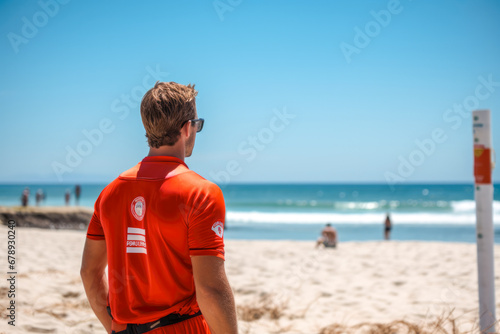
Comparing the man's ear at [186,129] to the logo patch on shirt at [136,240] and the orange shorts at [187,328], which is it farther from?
the orange shorts at [187,328]

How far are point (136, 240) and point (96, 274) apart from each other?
0.40 metres

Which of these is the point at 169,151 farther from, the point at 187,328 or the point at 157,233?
the point at 187,328

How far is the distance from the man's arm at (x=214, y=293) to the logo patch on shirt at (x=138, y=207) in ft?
0.78

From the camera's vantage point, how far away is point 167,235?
4.58ft

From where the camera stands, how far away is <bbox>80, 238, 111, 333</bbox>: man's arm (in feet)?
5.58

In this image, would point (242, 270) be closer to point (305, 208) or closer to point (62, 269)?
point (62, 269)

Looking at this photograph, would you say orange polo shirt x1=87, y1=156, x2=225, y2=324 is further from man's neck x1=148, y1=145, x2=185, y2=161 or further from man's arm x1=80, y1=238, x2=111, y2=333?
man's arm x1=80, y1=238, x2=111, y2=333

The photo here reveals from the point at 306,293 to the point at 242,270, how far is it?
1661 millimetres

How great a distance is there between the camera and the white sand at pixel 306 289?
14.2 ft

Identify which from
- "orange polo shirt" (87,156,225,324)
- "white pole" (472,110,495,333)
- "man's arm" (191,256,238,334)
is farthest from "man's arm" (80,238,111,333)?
"white pole" (472,110,495,333)

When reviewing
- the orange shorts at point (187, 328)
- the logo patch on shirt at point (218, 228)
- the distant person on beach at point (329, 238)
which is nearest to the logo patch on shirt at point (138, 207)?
the logo patch on shirt at point (218, 228)

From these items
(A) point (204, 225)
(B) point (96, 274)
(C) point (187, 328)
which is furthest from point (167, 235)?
(B) point (96, 274)

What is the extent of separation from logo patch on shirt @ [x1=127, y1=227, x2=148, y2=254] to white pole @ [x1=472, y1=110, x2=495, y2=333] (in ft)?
10.9

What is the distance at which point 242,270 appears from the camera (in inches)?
285
